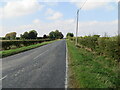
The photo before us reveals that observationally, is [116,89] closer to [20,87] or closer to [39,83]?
[39,83]

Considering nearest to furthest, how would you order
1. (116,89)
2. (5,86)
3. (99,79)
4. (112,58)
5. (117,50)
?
(116,89) → (5,86) → (99,79) → (117,50) → (112,58)

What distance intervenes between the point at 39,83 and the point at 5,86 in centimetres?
150

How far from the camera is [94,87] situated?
16.2ft

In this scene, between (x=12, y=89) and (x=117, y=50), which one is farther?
(x=117, y=50)

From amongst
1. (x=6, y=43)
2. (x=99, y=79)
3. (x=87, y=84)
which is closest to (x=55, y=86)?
(x=87, y=84)

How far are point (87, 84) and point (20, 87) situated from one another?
2874 mm

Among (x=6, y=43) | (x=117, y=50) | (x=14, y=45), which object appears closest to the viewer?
(x=117, y=50)

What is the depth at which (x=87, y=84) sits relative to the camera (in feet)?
17.2

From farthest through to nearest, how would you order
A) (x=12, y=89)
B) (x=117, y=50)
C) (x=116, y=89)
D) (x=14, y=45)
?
(x=14, y=45) < (x=117, y=50) < (x=12, y=89) < (x=116, y=89)

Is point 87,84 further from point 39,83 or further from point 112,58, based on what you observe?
point 112,58

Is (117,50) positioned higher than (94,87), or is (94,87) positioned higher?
(117,50)

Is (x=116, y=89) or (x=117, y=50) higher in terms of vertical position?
(x=117, y=50)

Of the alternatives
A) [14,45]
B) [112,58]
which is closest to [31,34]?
[14,45]

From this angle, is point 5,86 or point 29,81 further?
point 29,81
